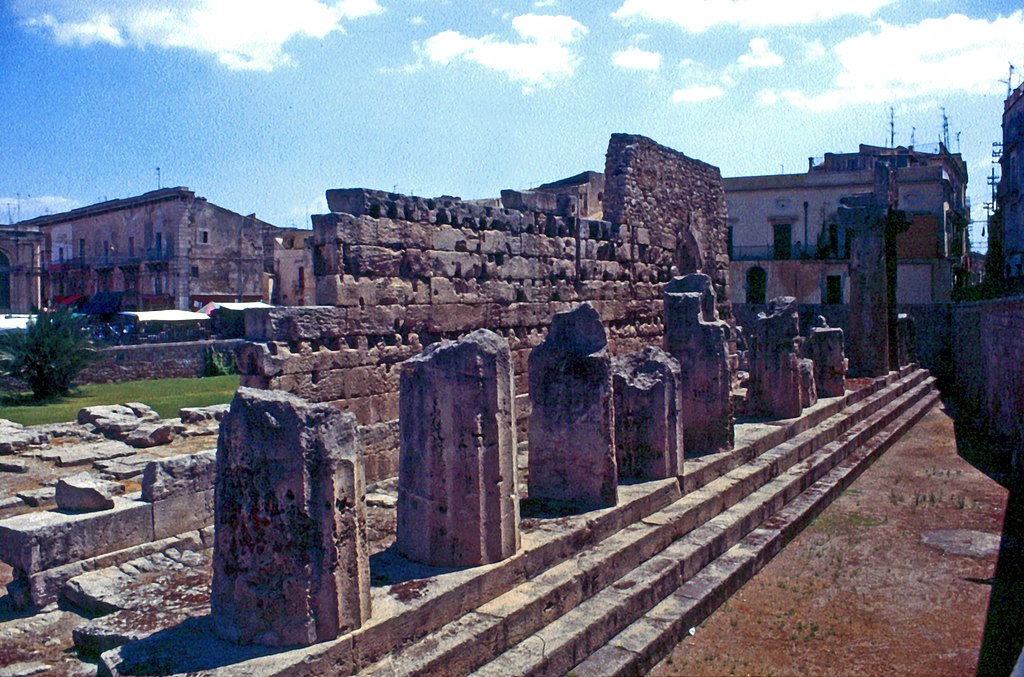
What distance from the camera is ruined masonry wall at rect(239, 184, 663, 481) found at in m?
8.12

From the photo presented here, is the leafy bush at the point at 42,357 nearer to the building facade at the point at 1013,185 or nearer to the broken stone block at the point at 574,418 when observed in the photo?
the broken stone block at the point at 574,418

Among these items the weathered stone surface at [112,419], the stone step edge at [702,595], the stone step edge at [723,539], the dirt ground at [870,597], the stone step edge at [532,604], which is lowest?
the dirt ground at [870,597]

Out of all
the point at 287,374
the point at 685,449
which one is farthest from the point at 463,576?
the point at 685,449

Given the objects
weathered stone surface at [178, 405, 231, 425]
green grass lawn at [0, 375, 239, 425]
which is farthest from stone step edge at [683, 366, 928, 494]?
green grass lawn at [0, 375, 239, 425]

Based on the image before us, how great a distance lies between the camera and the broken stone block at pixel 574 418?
6.74m

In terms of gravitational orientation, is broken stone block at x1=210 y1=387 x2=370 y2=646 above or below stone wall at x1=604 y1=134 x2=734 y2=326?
below

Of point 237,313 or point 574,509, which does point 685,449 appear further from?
point 237,313

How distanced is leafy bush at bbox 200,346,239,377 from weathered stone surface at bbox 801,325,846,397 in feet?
59.0

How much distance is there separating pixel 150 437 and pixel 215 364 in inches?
517

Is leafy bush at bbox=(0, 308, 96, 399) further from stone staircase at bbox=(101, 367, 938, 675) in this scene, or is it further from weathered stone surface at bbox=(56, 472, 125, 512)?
stone staircase at bbox=(101, 367, 938, 675)

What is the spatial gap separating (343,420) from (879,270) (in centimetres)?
1665

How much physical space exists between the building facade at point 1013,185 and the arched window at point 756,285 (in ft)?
30.9

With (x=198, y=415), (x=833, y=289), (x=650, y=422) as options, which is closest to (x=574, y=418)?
(x=650, y=422)

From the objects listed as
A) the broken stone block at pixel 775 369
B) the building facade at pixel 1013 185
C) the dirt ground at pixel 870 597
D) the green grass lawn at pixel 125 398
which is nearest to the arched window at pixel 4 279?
the green grass lawn at pixel 125 398
